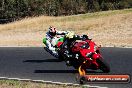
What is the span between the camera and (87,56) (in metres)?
14.3

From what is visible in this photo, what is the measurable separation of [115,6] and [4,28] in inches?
685

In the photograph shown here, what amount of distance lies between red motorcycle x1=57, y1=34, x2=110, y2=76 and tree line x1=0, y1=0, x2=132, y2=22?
128 ft

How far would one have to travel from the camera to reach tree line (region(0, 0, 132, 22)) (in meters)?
54.4

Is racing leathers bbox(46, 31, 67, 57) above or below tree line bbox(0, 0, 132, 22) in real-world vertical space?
above

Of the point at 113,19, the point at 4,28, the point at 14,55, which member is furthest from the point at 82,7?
the point at 14,55

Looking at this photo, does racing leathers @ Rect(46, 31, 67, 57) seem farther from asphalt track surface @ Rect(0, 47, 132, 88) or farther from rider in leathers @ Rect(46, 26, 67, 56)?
asphalt track surface @ Rect(0, 47, 132, 88)

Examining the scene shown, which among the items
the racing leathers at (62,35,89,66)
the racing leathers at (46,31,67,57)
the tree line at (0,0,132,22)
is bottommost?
the tree line at (0,0,132,22)

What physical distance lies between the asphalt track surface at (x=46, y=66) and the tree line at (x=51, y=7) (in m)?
31.9

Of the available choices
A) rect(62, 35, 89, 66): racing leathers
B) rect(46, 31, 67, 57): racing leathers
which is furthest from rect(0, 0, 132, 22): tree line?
rect(62, 35, 89, 66): racing leathers

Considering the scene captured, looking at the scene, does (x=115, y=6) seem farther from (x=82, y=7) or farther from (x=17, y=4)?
(x=17, y=4)

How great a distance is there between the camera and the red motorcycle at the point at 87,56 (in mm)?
14188

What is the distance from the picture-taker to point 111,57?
62.4 ft

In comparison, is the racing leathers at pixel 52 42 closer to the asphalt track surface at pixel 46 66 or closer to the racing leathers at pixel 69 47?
the asphalt track surface at pixel 46 66

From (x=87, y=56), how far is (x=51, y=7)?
40.8m
